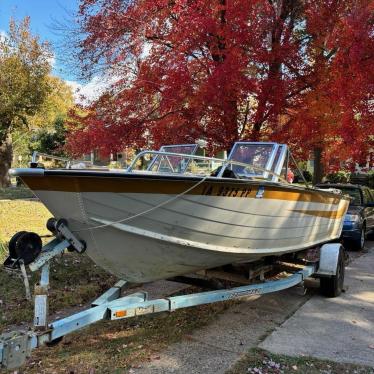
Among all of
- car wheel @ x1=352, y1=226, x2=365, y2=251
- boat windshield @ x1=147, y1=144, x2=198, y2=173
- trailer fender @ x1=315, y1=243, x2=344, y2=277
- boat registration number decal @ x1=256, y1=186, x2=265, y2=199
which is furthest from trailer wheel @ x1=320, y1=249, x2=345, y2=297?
car wheel @ x1=352, y1=226, x2=365, y2=251

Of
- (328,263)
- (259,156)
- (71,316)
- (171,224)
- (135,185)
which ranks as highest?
(259,156)

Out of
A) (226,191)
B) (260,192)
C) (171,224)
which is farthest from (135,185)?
(260,192)

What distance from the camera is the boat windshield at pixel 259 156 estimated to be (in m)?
6.15

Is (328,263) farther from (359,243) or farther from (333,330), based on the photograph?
(359,243)

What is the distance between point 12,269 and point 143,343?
5.59 feet

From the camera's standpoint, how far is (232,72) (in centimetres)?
884

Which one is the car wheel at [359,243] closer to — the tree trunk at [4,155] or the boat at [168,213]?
the boat at [168,213]

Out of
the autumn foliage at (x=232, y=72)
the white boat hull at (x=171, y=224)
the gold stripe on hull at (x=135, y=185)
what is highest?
the autumn foliage at (x=232, y=72)

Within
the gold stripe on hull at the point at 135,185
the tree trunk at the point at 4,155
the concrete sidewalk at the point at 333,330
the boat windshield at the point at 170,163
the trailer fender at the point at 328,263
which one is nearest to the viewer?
the gold stripe on hull at the point at 135,185

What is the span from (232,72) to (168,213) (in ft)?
17.0

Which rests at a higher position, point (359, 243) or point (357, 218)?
point (357, 218)

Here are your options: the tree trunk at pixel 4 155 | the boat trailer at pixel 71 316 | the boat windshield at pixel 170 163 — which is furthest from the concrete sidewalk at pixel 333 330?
the tree trunk at pixel 4 155

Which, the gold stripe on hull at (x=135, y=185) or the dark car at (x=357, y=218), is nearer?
the gold stripe on hull at (x=135, y=185)

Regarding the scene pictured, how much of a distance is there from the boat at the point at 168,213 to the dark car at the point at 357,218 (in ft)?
17.9
